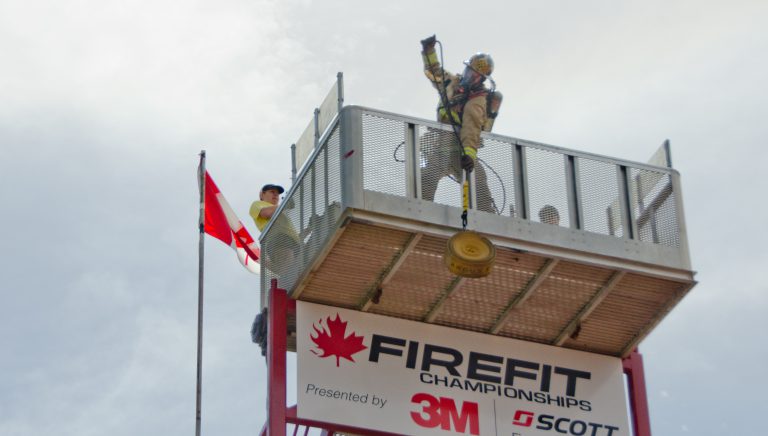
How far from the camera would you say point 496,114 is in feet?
104

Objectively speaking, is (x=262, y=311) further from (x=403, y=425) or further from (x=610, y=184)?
(x=610, y=184)

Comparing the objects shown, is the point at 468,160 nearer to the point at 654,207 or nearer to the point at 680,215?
the point at 654,207

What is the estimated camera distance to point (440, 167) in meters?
29.9

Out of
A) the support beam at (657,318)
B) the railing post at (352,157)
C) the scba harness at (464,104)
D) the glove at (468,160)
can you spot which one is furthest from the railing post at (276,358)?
the support beam at (657,318)

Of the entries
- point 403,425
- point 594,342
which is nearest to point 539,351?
point 594,342

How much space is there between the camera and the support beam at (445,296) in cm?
3066

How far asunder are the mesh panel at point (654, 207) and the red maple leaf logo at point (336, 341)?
5.00 meters

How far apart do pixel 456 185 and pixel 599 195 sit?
2.59m

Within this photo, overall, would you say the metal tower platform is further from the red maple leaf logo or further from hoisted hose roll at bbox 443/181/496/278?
hoisted hose roll at bbox 443/181/496/278

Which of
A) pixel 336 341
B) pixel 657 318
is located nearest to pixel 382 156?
pixel 336 341

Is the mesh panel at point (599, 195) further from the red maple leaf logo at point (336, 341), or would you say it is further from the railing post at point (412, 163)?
the red maple leaf logo at point (336, 341)

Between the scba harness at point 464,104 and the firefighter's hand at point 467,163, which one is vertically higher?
the scba harness at point 464,104

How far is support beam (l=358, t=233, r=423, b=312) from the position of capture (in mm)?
29406

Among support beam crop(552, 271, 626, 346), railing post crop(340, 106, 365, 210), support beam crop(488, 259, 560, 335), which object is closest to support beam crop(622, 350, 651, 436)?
support beam crop(552, 271, 626, 346)
